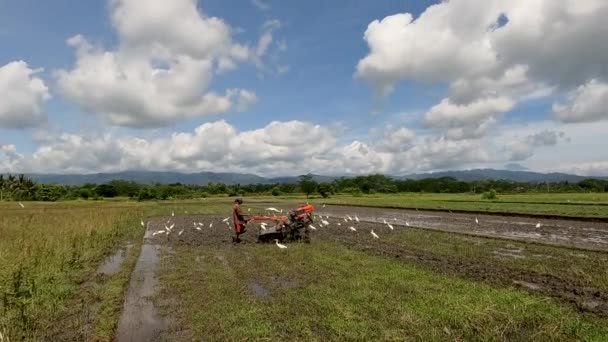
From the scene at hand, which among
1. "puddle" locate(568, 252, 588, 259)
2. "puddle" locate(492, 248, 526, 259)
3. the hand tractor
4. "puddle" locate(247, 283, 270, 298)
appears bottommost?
"puddle" locate(247, 283, 270, 298)

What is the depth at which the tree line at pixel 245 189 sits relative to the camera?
302 feet

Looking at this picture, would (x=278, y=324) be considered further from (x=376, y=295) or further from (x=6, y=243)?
(x=6, y=243)

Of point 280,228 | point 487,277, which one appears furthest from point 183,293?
point 280,228

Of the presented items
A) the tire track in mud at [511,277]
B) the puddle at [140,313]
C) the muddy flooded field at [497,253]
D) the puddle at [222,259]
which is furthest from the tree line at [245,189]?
the puddle at [140,313]

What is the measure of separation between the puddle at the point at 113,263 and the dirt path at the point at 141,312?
0.70 metres

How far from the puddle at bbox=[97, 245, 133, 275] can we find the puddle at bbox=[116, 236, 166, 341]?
76 centimetres

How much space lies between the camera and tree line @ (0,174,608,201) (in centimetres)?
9212

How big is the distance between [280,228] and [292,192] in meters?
101

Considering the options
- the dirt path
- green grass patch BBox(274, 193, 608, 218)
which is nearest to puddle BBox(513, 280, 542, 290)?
the dirt path

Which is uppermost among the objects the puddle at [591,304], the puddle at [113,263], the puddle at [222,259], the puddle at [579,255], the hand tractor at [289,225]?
the hand tractor at [289,225]

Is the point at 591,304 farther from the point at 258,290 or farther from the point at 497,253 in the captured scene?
the point at 258,290

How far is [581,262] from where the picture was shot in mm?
12992

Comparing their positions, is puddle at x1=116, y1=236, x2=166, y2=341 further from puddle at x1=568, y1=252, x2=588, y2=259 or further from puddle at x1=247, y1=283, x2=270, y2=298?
puddle at x1=568, y1=252, x2=588, y2=259

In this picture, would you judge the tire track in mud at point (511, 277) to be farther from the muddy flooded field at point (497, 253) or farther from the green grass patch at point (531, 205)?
the green grass patch at point (531, 205)
